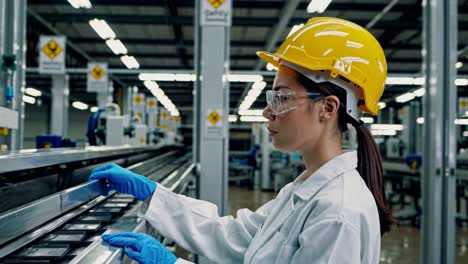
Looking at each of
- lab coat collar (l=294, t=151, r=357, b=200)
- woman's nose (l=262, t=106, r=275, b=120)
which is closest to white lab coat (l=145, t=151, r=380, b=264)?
lab coat collar (l=294, t=151, r=357, b=200)

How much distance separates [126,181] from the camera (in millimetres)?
1576

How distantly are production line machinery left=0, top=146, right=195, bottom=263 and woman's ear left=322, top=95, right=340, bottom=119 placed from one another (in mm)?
710

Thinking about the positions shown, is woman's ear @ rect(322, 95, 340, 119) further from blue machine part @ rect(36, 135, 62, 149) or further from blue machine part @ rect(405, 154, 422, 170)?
blue machine part @ rect(405, 154, 422, 170)

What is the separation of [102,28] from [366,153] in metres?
8.29

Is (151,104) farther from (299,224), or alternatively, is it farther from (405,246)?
(299,224)

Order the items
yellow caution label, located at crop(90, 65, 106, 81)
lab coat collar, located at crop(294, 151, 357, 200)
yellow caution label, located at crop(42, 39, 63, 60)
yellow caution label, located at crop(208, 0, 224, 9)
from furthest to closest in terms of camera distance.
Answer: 1. yellow caution label, located at crop(90, 65, 106, 81)
2. yellow caution label, located at crop(42, 39, 63, 60)
3. yellow caution label, located at crop(208, 0, 224, 9)
4. lab coat collar, located at crop(294, 151, 357, 200)

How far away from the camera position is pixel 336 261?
3.24 ft

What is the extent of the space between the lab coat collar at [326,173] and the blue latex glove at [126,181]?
656mm

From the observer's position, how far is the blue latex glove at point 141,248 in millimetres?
1054

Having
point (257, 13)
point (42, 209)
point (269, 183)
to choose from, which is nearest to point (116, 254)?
point (42, 209)

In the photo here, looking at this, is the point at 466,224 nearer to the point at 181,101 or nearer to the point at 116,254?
the point at 116,254

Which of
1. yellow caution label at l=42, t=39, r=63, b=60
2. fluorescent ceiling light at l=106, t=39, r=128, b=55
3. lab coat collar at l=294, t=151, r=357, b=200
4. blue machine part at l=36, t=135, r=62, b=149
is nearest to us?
lab coat collar at l=294, t=151, r=357, b=200

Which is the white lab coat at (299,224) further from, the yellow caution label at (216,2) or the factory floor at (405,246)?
the factory floor at (405,246)

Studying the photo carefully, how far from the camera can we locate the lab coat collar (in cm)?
120
